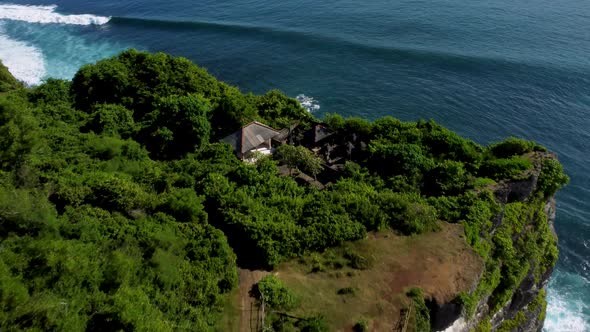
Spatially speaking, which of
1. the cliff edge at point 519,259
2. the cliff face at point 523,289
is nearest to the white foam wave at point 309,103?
the cliff edge at point 519,259

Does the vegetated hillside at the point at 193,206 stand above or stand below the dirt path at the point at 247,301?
above

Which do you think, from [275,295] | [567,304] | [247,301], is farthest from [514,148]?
[247,301]

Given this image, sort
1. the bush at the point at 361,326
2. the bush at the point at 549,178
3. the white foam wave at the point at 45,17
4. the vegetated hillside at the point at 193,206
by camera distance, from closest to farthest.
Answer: the vegetated hillside at the point at 193,206 → the bush at the point at 361,326 → the bush at the point at 549,178 → the white foam wave at the point at 45,17

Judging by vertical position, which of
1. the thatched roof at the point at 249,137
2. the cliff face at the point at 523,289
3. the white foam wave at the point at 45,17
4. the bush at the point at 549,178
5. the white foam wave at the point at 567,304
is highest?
the white foam wave at the point at 45,17

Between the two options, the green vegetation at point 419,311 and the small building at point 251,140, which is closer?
the green vegetation at point 419,311

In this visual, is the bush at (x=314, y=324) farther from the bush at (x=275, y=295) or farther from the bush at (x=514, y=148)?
the bush at (x=514, y=148)

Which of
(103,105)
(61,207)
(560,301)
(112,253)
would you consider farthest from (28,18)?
(560,301)

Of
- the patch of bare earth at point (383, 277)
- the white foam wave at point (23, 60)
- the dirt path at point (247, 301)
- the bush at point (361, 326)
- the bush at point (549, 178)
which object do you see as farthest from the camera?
the white foam wave at point (23, 60)

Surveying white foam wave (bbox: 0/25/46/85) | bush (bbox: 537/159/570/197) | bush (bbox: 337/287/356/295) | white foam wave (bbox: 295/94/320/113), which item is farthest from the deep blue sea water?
bush (bbox: 337/287/356/295)
